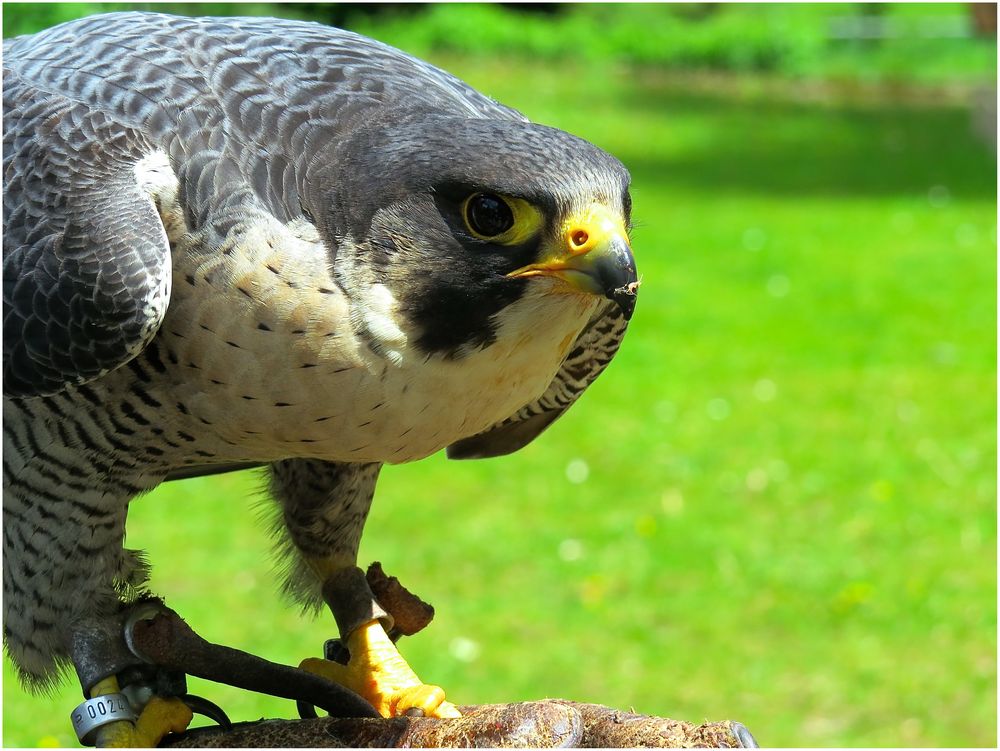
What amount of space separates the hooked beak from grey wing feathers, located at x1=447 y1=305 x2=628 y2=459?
652 millimetres

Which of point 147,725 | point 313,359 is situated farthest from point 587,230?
point 147,725

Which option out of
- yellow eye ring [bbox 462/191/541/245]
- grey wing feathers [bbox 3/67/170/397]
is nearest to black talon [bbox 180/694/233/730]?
grey wing feathers [bbox 3/67/170/397]

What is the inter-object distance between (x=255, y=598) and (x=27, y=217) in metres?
4.41

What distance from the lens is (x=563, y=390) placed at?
3.35m

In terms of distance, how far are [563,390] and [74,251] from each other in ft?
4.18

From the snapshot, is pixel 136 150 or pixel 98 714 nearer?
pixel 136 150

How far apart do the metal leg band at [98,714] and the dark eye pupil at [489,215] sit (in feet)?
4.76

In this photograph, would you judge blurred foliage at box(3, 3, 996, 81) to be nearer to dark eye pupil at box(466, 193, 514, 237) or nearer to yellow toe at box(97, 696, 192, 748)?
yellow toe at box(97, 696, 192, 748)

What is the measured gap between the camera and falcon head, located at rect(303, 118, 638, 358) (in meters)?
2.40

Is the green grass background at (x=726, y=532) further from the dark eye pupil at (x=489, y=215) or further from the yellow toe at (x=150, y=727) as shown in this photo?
the dark eye pupil at (x=489, y=215)

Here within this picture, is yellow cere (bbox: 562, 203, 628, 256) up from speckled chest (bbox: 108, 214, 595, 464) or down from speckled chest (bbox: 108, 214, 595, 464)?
up

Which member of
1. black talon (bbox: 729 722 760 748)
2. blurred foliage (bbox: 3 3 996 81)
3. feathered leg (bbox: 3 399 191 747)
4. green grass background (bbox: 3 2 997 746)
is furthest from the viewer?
blurred foliage (bbox: 3 3 996 81)

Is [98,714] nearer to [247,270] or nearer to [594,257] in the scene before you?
[247,270]

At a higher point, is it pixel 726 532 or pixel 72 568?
pixel 72 568
